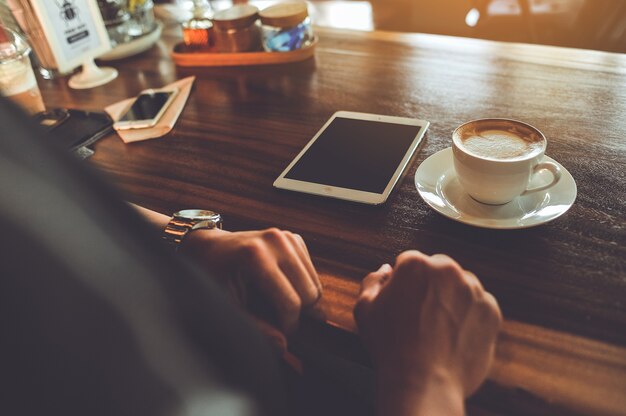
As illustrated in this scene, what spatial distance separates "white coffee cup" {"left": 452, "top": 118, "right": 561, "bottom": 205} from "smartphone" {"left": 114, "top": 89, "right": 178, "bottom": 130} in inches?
25.3

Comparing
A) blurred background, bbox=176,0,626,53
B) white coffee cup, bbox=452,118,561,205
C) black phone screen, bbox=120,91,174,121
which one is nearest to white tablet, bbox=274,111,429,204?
white coffee cup, bbox=452,118,561,205

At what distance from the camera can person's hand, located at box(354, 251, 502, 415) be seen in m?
0.50

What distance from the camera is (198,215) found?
720mm

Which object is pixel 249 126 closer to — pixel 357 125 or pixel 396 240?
pixel 357 125

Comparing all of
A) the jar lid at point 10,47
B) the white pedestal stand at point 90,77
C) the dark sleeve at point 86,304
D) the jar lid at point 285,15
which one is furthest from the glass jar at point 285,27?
the dark sleeve at point 86,304

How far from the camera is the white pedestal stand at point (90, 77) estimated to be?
1.33 meters

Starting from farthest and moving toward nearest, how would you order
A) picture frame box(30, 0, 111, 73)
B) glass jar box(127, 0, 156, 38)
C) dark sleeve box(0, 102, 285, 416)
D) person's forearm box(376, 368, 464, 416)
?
glass jar box(127, 0, 156, 38), picture frame box(30, 0, 111, 73), person's forearm box(376, 368, 464, 416), dark sleeve box(0, 102, 285, 416)

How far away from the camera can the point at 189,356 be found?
262 mm

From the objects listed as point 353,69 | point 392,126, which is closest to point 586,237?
point 392,126

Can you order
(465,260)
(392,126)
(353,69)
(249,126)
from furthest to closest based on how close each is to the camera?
(353,69)
(249,126)
(392,126)
(465,260)

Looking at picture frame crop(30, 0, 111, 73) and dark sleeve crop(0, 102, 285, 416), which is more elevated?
dark sleeve crop(0, 102, 285, 416)

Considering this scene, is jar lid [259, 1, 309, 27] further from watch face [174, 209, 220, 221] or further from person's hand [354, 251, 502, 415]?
person's hand [354, 251, 502, 415]

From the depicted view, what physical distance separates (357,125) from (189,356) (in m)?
0.73

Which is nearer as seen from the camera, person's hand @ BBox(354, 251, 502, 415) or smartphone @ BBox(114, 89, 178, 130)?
person's hand @ BBox(354, 251, 502, 415)
